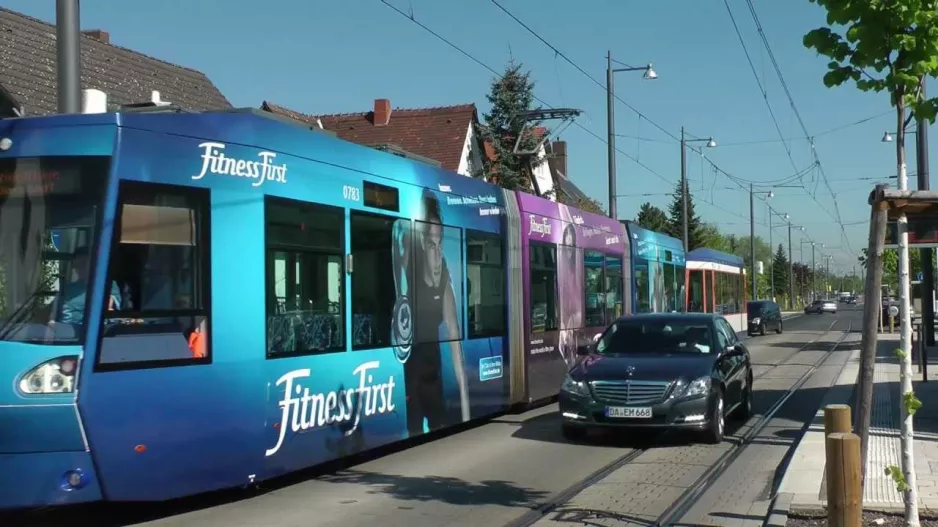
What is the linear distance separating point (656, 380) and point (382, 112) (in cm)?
3667

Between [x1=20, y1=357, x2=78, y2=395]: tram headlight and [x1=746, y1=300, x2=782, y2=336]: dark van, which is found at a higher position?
Answer: [x1=20, y1=357, x2=78, y2=395]: tram headlight

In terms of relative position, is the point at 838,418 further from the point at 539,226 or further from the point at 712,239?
the point at 712,239

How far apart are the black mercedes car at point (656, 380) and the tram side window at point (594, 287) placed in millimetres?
4134

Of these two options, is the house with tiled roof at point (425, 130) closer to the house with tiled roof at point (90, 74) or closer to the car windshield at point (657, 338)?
the house with tiled roof at point (90, 74)

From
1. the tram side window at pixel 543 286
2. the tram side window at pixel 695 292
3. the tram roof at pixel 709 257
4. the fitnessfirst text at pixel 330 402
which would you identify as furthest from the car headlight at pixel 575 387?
the tram roof at pixel 709 257

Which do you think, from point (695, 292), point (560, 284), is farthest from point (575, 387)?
point (695, 292)

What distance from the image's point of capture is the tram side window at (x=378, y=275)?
9578 mm

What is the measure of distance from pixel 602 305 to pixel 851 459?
41.0ft

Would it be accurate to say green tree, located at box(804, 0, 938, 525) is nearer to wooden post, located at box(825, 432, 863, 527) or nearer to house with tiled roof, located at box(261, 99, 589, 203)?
wooden post, located at box(825, 432, 863, 527)

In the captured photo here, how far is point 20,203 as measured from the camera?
22.8 feet

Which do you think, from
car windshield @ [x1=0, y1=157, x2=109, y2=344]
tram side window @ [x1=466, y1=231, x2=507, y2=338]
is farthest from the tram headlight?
tram side window @ [x1=466, y1=231, x2=507, y2=338]

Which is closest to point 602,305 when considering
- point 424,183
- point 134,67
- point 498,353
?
A: point 498,353

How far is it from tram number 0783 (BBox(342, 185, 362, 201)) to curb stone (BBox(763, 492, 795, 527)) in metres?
4.49

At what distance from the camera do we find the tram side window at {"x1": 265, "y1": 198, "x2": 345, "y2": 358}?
8258mm
